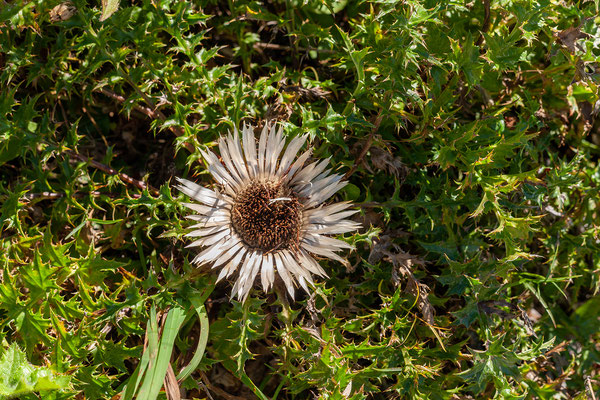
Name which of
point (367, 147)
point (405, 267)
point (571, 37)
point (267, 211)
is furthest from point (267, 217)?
point (571, 37)

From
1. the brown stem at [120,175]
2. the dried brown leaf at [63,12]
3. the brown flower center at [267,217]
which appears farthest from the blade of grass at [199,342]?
the dried brown leaf at [63,12]

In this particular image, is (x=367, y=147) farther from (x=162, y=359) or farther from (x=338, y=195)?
(x=162, y=359)

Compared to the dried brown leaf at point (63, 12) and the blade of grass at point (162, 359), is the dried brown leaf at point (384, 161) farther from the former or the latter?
the dried brown leaf at point (63, 12)

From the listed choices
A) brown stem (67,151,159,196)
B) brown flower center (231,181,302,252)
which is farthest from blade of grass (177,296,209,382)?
brown stem (67,151,159,196)

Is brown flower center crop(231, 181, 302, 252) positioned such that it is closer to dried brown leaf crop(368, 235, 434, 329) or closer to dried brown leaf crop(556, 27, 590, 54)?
dried brown leaf crop(368, 235, 434, 329)

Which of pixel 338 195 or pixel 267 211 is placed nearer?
pixel 267 211
